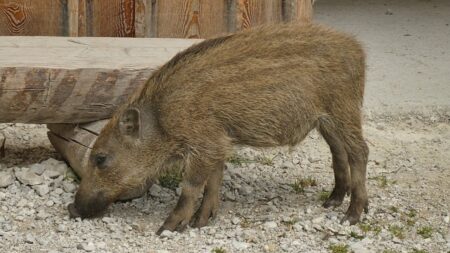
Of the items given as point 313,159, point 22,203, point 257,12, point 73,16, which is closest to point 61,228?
point 22,203

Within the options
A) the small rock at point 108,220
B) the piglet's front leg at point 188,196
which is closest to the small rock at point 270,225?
the piglet's front leg at point 188,196

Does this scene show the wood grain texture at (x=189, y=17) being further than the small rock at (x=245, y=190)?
Yes

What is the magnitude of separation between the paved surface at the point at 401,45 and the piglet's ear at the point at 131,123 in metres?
3.46

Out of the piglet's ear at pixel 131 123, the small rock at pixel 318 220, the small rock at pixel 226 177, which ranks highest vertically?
the piglet's ear at pixel 131 123

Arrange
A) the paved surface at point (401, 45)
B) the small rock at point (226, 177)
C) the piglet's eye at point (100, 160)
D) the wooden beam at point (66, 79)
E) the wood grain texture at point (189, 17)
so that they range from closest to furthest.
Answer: the piglet's eye at point (100, 160) < the wooden beam at point (66, 79) < the small rock at point (226, 177) < the wood grain texture at point (189, 17) < the paved surface at point (401, 45)

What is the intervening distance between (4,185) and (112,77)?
1114mm

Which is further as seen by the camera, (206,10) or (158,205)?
(206,10)

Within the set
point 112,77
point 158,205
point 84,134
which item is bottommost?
point 158,205

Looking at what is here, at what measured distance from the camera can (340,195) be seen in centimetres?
685

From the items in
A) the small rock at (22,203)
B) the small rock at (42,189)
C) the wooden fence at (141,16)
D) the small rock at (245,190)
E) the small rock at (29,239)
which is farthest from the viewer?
the wooden fence at (141,16)

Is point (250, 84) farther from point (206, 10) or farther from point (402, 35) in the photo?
point (402, 35)

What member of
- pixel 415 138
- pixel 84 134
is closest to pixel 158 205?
pixel 84 134

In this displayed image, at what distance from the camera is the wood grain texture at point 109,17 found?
7.99 meters

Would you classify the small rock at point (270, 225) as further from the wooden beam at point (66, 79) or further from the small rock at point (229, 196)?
the wooden beam at point (66, 79)
